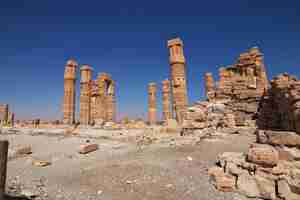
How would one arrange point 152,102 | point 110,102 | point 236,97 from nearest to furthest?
point 236,97 → point 110,102 → point 152,102

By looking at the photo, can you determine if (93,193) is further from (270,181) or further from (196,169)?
(270,181)

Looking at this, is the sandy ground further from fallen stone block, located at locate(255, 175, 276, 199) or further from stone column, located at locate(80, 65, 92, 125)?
stone column, located at locate(80, 65, 92, 125)

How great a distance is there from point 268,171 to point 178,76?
10662 millimetres

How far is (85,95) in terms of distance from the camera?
21141 mm

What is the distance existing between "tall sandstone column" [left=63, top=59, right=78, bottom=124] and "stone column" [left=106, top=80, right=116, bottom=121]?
3801 mm

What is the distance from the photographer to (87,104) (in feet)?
69.4

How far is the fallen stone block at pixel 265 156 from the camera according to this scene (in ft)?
15.1

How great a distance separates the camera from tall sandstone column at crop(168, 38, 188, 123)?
568 inches

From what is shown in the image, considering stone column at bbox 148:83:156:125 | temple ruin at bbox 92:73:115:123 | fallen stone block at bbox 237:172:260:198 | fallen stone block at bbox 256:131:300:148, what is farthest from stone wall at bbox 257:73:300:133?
stone column at bbox 148:83:156:125

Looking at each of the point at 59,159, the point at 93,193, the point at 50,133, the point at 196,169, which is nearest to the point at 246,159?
the point at 196,169

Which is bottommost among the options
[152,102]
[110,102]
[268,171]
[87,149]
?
[87,149]

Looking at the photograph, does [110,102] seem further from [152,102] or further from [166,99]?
[166,99]

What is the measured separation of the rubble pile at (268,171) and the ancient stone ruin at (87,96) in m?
17.0

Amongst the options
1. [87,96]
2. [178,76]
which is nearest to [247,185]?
[178,76]
